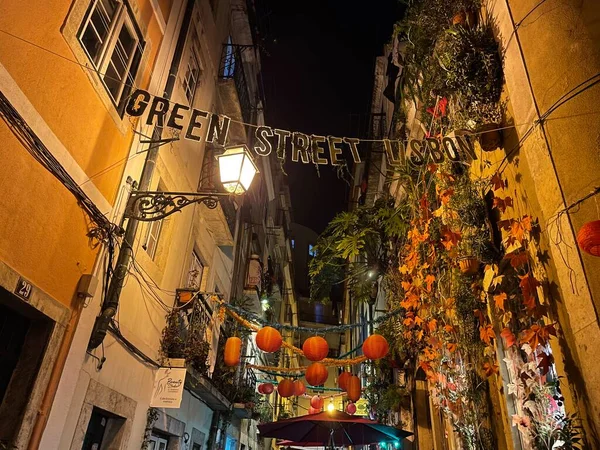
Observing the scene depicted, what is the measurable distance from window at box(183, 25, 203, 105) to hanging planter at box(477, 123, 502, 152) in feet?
21.5

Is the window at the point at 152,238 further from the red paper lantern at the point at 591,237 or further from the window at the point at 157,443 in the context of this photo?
the red paper lantern at the point at 591,237

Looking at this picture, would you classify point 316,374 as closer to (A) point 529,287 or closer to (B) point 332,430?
(B) point 332,430

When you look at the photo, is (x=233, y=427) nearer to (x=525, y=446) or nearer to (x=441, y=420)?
(x=441, y=420)

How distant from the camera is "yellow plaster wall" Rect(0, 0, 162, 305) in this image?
13.9 feet

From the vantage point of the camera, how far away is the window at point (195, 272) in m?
11.2

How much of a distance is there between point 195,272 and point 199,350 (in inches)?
102

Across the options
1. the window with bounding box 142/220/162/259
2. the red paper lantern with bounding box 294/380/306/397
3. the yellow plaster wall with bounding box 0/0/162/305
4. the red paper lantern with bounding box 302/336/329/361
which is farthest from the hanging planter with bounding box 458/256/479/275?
the red paper lantern with bounding box 294/380/306/397

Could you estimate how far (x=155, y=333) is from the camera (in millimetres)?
8320

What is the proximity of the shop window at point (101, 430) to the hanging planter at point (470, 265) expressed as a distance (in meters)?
5.76

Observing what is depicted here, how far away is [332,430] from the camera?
859 centimetres

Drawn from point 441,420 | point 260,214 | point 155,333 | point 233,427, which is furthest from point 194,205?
point 260,214

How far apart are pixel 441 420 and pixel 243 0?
1335 cm

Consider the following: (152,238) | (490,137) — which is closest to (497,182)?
(490,137)

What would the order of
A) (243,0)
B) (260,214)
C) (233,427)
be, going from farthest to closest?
(260,214) < (233,427) < (243,0)
